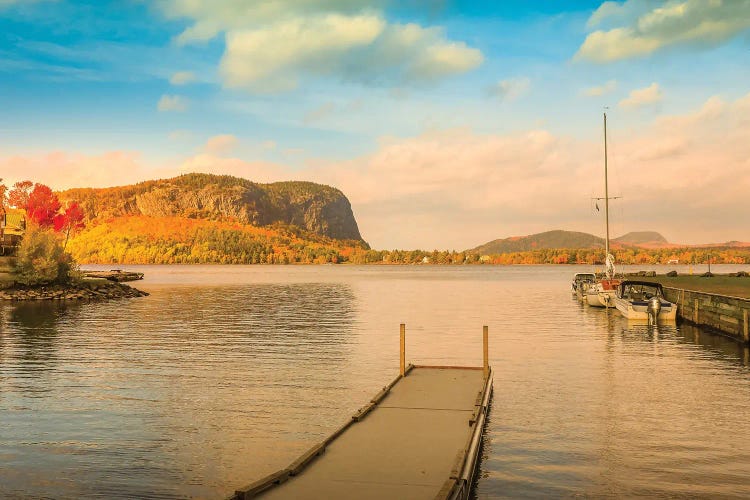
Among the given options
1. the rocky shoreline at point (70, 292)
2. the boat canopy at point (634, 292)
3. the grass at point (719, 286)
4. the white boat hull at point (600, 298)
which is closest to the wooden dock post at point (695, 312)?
the boat canopy at point (634, 292)

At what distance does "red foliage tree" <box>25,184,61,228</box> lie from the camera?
130750 mm

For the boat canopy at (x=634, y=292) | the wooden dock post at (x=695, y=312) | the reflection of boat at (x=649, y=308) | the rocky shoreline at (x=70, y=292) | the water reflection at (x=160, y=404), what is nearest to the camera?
the water reflection at (x=160, y=404)

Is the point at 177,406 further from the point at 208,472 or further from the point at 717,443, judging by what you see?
the point at 717,443

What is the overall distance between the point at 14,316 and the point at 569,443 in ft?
162

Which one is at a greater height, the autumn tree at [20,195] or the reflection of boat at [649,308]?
the autumn tree at [20,195]

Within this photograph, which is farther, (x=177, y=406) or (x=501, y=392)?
(x=501, y=392)

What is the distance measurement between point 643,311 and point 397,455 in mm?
39287

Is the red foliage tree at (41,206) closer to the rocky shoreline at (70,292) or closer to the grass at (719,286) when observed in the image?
the rocky shoreline at (70,292)

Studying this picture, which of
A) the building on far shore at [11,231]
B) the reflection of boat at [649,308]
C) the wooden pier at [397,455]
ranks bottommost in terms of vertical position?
the wooden pier at [397,455]

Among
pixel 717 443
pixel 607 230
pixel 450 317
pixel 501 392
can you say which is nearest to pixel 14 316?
pixel 450 317

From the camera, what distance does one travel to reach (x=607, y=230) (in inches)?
2768

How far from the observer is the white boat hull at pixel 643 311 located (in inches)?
1821

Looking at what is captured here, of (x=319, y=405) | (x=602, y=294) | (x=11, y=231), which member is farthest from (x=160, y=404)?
(x=11, y=231)

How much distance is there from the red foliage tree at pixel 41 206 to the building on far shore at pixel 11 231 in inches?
1113
